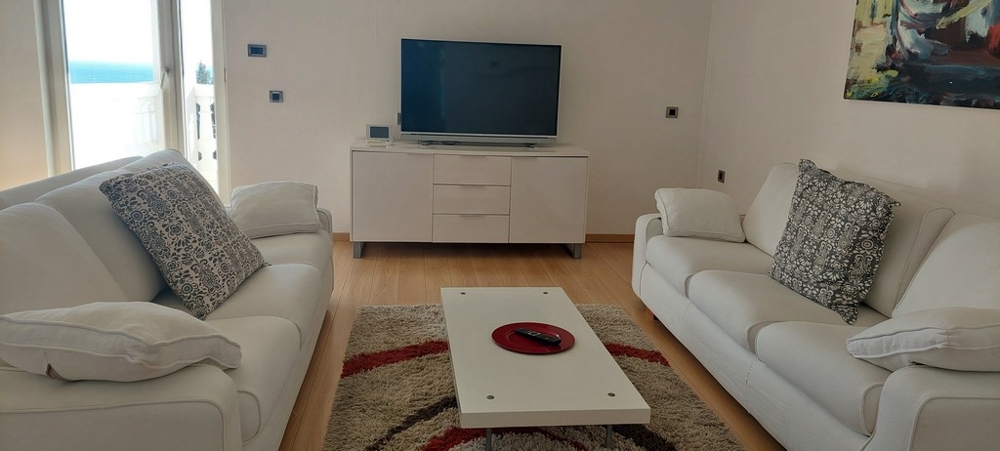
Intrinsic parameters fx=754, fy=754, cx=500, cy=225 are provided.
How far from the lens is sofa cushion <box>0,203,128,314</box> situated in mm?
1807

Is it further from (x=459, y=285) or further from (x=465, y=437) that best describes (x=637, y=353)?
(x=459, y=285)

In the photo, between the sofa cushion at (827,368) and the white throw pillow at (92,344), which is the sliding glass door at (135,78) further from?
the sofa cushion at (827,368)

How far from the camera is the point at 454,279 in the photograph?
4402mm

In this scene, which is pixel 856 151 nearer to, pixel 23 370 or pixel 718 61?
pixel 718 61

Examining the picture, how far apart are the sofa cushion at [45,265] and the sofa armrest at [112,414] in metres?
0.21

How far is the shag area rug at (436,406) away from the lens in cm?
242

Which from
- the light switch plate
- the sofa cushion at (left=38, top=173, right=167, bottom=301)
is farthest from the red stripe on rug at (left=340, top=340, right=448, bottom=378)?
the light switch plate

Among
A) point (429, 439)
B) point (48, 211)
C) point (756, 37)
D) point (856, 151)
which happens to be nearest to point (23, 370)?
point (48, 211)

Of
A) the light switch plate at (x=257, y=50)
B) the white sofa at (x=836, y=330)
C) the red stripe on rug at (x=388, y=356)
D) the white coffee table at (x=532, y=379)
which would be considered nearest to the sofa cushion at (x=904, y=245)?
the white sofa at (x=836, y=330)

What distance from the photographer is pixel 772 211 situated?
11.8 ft

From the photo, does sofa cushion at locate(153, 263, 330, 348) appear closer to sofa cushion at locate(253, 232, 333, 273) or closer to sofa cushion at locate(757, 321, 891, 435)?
sofa cushion at locate(253, 232, 333, 273)

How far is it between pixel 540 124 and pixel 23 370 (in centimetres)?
374

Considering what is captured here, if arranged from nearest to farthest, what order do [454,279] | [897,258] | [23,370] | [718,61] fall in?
[23,370] → [897,258] → [454,279] → [718,61]

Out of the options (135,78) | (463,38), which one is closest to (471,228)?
(463,38)
